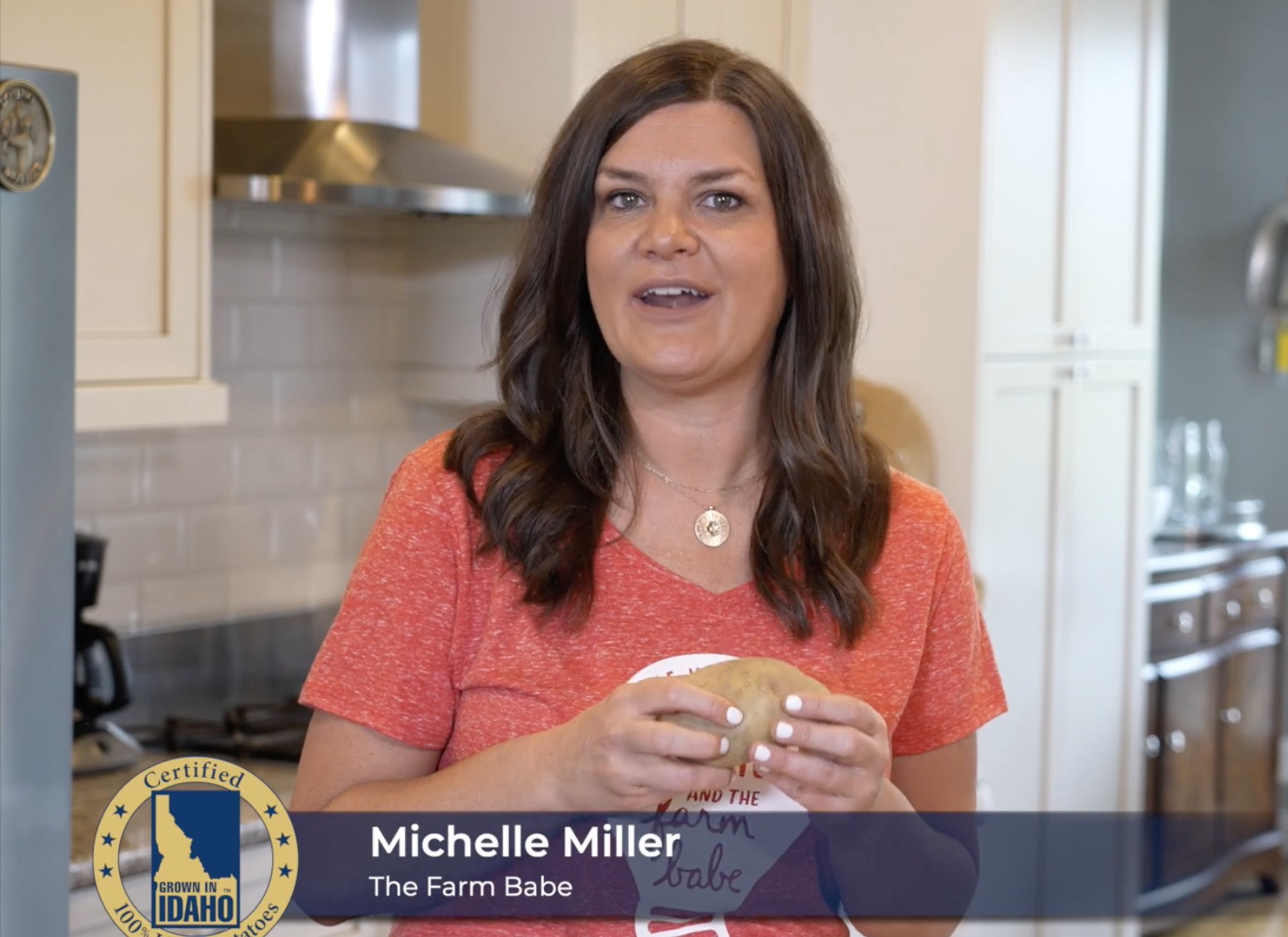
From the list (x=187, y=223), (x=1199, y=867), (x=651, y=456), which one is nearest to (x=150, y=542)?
(x=187, y=223)

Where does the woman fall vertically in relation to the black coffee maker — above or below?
above

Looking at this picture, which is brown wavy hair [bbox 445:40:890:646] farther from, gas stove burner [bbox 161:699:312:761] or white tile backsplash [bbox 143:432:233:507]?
white tile backsplash [bbox 143:432:233:507]

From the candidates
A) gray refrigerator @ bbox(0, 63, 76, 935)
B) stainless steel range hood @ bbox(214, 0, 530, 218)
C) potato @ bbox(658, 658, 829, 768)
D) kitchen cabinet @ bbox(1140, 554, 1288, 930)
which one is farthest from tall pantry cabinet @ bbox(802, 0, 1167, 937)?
potato @ bbox(658, 658, 829, 768)

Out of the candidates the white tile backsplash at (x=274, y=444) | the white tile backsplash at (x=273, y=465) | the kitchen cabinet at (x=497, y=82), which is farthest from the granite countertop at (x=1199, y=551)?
the white tile backsplash at (x=273, y=465)

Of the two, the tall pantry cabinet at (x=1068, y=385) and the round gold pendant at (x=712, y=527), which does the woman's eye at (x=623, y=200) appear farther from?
the tall pantry cabinet at (x=1068, y=385)

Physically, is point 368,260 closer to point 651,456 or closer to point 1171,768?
point 651,456

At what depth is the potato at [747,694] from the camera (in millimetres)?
941

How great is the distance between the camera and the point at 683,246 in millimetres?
1188

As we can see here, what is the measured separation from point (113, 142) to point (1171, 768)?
2.81m

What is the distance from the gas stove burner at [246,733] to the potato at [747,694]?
1489 mm

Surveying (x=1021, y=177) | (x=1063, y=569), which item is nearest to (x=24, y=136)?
(x=1021, y=177)

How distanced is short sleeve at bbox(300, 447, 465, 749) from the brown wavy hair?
0.04m

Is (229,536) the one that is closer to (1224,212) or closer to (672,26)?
(672,26)

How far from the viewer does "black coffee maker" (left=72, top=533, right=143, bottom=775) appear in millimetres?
2240
